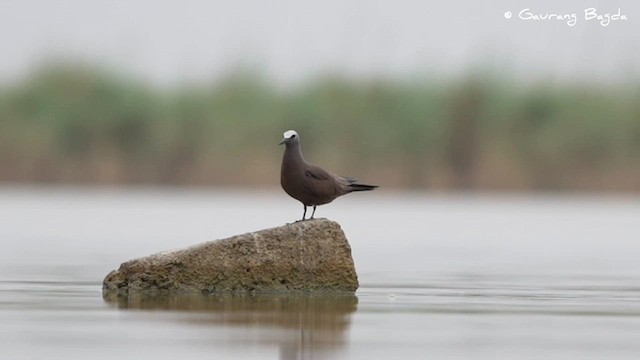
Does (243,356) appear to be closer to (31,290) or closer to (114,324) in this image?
(114,324)

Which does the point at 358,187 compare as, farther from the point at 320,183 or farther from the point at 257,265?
the point at 257,265

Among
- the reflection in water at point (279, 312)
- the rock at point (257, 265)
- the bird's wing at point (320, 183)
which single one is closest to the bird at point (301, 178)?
the bird's wing at point (320, 183)

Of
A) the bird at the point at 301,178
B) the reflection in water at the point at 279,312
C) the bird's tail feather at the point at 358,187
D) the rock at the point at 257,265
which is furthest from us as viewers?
the bird's tail feather at the point at 358,187

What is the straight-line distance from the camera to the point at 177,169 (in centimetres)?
3192

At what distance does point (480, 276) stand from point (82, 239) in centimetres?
698

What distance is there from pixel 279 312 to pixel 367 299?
142 cm

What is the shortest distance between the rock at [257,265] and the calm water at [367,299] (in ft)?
0.96

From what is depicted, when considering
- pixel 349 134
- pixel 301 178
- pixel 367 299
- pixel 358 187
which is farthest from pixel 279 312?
pixel 349 134

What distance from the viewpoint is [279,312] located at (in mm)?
12414

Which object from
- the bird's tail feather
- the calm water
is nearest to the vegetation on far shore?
the calm water

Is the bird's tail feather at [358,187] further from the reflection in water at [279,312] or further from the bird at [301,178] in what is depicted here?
the reflection in water at [279,312]

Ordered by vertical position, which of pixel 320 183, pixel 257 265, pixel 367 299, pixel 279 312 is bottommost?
pixel 279 312

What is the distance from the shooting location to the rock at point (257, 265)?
13711 mm

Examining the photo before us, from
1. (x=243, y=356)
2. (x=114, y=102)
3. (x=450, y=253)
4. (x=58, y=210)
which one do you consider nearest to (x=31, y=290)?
(x=243, y=356)
